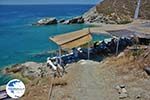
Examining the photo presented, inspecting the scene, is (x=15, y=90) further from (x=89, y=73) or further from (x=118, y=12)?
(x=118, y=12)

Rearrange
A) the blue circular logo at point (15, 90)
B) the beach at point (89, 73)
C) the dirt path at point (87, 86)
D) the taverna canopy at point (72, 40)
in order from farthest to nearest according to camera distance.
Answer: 1. the taverna canopy at point (72, 40)
2. the beach at point (89, 73)
3. the dirt path at point (87, 86)
4. the blue circular logo at point (15, 90)

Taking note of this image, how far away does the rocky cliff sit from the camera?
219 feet

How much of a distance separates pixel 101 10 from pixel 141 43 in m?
52.8

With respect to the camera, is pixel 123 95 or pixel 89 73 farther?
pixel 89 73

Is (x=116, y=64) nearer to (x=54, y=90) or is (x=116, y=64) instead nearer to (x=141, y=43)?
(x=54, y=90)

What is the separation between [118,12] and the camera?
7419 centimetres

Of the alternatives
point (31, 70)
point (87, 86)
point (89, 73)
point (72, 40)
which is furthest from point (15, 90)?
point (31, 70)

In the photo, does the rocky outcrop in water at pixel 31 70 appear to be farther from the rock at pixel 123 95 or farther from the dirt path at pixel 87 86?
the rock at pixel 123 95

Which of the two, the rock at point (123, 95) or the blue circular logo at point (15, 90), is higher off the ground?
the blue circular logo at point (15, 90)

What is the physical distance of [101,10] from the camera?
78438mm

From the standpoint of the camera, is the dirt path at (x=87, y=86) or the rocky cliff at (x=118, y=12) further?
the rocky cliff at (x=118, y=12)

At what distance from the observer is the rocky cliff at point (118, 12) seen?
219 feet

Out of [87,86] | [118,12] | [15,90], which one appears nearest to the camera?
[15,90]

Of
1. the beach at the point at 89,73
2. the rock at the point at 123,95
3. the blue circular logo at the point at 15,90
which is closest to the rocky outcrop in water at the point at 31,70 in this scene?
the beach at the point at 89,73
